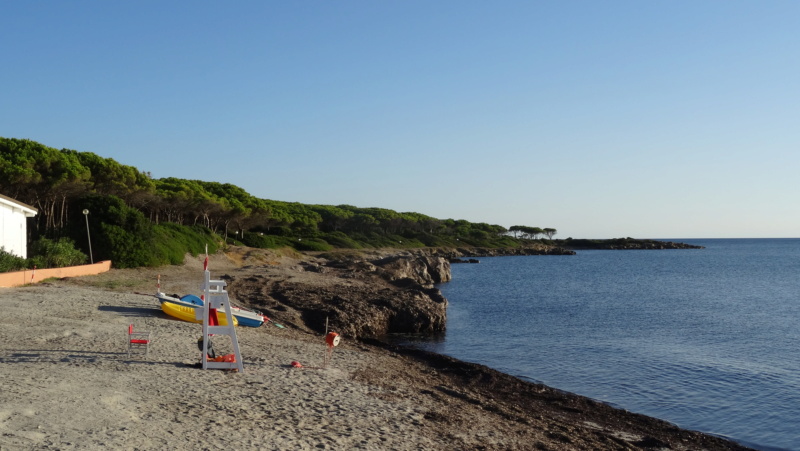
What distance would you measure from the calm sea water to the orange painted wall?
17.7 meters

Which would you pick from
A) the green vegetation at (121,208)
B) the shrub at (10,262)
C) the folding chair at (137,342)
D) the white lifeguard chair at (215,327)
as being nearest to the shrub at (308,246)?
the green vegetation at (121,208)

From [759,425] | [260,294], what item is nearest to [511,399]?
[759,425]

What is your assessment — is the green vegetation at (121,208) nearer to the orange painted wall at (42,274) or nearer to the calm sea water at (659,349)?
the orange painted wall at (42,274)

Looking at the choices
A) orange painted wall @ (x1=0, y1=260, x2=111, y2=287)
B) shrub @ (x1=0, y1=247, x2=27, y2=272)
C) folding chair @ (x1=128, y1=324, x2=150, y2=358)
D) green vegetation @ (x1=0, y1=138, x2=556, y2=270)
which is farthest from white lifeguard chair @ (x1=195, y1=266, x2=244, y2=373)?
green vegetation @ (x1=0, y1=138, x2=556, y2=270)

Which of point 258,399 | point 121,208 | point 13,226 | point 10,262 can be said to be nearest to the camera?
point 258,399

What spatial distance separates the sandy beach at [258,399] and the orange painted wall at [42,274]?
4.88 m

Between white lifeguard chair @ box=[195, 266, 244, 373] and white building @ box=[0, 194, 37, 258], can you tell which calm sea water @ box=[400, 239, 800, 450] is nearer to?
white lifeguard chair @ box=[195, 266, 244, 373]

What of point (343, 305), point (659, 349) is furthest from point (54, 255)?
point (659, 349)

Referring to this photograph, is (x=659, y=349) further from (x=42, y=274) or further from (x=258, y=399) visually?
(x=42, y=274)

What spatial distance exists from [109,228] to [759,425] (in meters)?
35.7

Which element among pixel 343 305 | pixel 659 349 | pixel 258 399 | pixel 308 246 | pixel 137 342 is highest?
pixel 308 246

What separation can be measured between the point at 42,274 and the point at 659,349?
92.2 ft

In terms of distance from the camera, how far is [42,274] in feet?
95.3

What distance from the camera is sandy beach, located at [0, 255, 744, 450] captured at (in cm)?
1040
